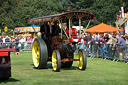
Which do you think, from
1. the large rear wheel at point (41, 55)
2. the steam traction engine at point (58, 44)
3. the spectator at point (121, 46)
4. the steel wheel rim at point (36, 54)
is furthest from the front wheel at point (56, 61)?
the spectator at point (121, 46)

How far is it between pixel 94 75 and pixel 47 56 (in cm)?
311

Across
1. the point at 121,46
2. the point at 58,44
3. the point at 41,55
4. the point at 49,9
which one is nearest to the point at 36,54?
the point at 41,55

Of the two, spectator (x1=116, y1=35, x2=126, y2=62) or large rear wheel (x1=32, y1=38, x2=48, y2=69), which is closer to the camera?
large rear wheel (x1=32, y1=38, x2=48, y2=69)

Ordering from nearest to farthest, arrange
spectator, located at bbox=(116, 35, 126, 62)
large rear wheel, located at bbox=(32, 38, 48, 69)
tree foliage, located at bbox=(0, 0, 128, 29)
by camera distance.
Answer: large rear wheel, located at bbox=(32, 38, 48, 69) < spectator, located at bbox=(116, 35, 126, 62) < tree foliage, located at bbox=(0, 0, 128, 29)

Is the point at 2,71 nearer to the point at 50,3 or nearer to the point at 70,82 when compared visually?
the point at 70,82

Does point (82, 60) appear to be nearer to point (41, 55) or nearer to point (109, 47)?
point (41, 55)

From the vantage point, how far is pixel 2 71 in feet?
37.8

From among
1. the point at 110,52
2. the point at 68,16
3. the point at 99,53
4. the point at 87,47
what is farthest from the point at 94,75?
the point at 87,47

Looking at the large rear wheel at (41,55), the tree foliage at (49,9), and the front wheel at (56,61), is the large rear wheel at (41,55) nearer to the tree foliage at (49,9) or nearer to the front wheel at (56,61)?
the front wheel at (56,61)

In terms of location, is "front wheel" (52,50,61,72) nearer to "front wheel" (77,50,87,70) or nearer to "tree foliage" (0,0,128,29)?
"front wheel" (77,50,87,70)

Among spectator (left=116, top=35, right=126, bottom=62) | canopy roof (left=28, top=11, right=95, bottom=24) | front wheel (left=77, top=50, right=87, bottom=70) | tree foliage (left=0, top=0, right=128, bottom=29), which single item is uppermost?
tree foliage (left=0, top=0, right=128, bottom=29)

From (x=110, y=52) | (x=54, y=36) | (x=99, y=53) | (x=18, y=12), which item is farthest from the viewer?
(x=18, y=12)

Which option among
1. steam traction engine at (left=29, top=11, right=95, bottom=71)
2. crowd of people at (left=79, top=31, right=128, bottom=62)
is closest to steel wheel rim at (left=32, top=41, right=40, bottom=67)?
steam traction engine at (left=29, top=11, right=95, bottom=71)

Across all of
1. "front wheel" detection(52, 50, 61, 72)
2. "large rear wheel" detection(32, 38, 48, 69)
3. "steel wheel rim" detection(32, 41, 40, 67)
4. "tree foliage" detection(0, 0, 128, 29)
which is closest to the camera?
"front wheel" detection(52, 50, 61, 72)
